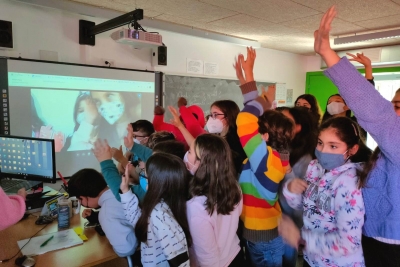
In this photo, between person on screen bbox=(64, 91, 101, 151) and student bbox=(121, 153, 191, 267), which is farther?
person on screen bbox=(64, 91, 101, 151)

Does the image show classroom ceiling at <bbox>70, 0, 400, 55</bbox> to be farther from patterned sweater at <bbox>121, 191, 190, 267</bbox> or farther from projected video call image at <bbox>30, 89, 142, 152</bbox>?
patterned sweater at <bbox>121, 191, 190, 267</bbox>

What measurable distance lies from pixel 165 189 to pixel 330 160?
76 centimetres

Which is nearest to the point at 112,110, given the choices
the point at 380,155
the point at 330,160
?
the point at 330,160

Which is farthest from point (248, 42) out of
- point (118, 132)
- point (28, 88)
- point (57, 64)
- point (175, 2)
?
point (28, 88)

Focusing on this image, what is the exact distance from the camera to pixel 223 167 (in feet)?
4.75

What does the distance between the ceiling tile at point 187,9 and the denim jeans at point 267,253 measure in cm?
252

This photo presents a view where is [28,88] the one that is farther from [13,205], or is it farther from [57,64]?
[13,205]

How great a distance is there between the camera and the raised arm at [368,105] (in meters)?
0.84

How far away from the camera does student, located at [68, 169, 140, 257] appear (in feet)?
4.92

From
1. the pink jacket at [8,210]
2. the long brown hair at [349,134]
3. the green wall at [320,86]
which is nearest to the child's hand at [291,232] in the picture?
the long brown hair at [349,134]

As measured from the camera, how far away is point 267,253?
63.4 inches

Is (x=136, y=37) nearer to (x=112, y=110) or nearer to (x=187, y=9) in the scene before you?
(x=187, y=9)

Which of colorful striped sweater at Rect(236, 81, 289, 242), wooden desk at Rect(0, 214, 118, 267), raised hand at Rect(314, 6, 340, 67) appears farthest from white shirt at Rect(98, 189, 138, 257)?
raised hand at Rect(314, 6, 340, 67)

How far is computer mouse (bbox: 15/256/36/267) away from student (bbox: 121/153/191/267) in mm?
527
